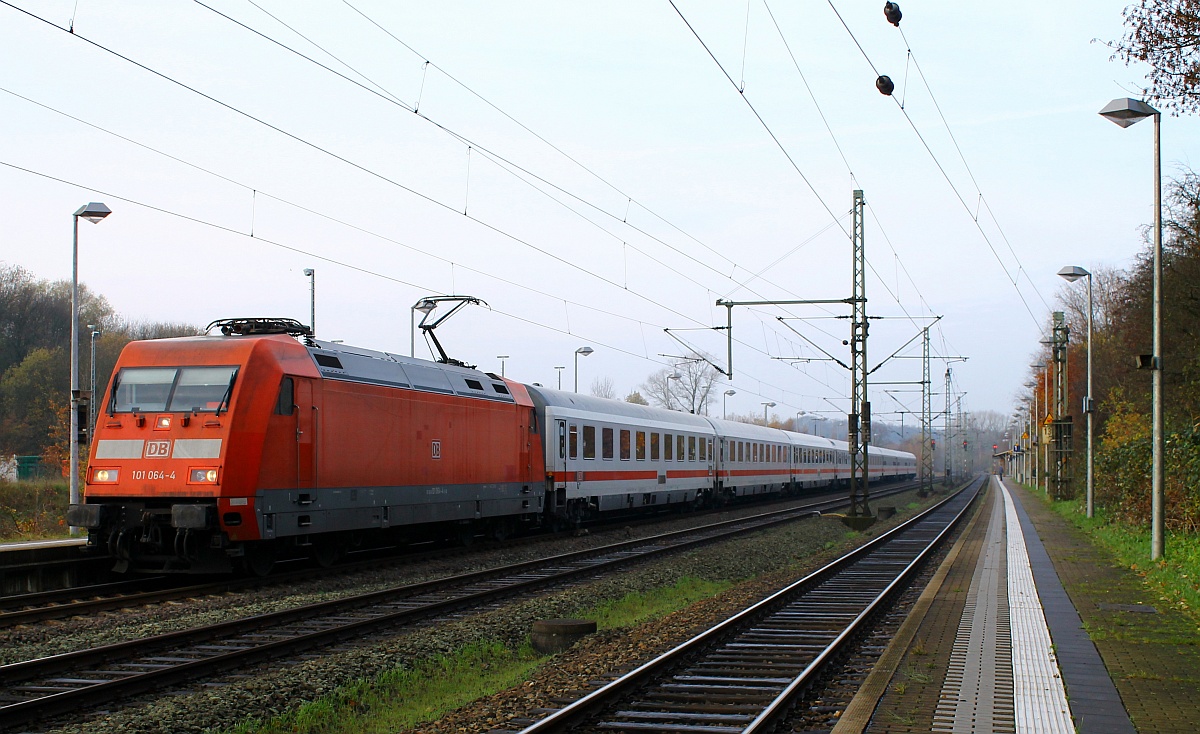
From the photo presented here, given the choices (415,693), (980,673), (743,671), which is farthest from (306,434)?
(980,673)

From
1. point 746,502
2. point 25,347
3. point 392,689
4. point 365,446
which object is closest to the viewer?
point 392,689

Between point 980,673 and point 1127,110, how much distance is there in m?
10.6

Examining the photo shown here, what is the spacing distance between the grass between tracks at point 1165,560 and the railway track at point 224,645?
855 centimetres

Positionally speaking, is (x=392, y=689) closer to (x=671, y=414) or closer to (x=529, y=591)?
(x=529, y=591)

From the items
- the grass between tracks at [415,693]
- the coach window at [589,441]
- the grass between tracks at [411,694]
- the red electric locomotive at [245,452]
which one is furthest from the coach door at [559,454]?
the grass between tracks at [411,694]

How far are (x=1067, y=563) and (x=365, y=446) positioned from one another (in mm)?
12364

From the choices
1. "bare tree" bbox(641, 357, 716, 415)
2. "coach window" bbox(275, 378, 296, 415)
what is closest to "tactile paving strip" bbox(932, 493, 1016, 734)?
"coach window" bbox(275, 378, 296, 415)

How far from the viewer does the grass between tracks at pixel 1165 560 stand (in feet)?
42.9

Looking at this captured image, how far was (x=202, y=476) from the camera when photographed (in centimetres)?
1394

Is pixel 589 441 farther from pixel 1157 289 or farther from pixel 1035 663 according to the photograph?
pixel 1035 663

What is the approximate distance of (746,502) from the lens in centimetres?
4434

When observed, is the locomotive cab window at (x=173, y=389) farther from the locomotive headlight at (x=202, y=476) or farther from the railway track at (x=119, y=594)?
the railway track at (x=119, y=594)

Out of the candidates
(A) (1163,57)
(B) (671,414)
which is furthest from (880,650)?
(B) (671,414)

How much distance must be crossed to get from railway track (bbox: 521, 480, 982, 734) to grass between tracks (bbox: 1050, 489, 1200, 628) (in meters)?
3.50
